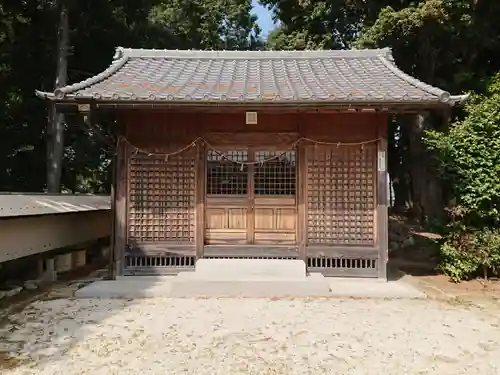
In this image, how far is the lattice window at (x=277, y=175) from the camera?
8180 millimetres

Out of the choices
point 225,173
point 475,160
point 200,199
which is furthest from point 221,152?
point 475,160

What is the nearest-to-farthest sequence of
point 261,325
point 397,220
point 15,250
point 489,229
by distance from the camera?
point 261,325, point 15,250, point 489,229, point 397,220

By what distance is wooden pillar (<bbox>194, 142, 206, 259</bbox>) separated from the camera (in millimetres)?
8008

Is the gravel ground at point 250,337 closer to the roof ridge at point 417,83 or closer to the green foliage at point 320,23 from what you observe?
the roof ridge at point 417,83

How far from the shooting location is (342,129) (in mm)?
8031

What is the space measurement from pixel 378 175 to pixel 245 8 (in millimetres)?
20221

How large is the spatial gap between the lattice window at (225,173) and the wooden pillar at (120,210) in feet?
4.85

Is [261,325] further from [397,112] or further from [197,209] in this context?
[397,112]

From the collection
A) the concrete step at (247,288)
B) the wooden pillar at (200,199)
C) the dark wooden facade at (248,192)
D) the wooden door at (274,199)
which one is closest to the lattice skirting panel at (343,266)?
the dark wooden facade at (248,192)

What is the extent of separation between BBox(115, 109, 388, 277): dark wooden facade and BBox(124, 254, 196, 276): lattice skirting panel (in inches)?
0.7

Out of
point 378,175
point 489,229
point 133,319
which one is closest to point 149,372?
point 133,319

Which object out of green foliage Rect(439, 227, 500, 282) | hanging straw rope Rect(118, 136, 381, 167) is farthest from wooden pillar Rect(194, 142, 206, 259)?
green foliage Rect(439, 227, 500, 282)

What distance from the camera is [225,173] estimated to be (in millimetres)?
8195

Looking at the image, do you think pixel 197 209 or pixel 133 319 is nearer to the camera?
pixel 133 319
